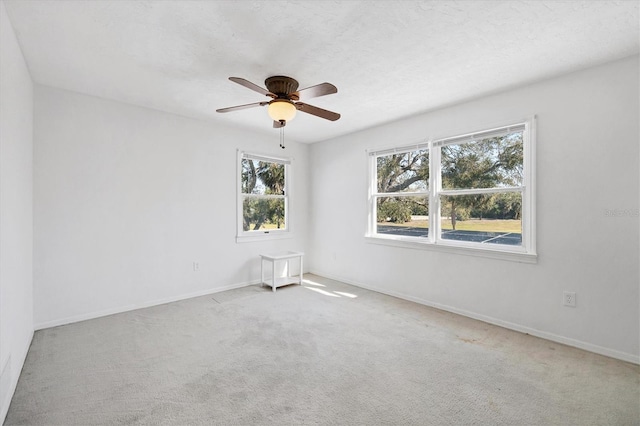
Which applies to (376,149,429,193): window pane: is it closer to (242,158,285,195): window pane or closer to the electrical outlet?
(242,158,285,195): window pane

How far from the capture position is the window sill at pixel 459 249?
299cm

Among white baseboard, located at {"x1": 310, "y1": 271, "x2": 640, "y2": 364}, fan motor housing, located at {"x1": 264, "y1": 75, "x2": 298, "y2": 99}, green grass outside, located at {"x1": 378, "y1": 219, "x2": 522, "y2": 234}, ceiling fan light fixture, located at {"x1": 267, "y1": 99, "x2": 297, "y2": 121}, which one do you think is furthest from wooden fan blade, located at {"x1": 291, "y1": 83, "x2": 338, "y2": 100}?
white baseboard, located at {"x1": 310, "y1": 271, "x2": 640, "y2": 364}

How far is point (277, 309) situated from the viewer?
358cm

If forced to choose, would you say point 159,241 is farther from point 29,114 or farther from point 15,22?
point 15,22

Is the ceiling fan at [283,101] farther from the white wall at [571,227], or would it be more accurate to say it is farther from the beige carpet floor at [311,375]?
the beige carpet floor at [311,375]

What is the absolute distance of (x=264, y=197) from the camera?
4.90m

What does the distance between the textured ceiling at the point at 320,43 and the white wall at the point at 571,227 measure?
0.24 metres

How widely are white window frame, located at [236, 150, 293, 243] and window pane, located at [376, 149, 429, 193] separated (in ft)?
5.33

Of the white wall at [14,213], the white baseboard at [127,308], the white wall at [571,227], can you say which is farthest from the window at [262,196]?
the white wall at [571,227]

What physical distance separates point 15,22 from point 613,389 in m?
4.75

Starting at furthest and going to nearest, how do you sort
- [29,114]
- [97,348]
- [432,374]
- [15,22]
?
1. [29,114]
2. [97,348]
3. [432,374]
4. [15,22]

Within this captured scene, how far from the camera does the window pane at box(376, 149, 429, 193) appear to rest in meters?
3.93

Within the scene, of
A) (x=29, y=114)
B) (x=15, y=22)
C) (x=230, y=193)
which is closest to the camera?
(x=15, y=22)

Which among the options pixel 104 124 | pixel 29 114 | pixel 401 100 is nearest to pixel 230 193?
pixel 104 124
